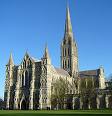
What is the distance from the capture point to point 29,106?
4107 inches

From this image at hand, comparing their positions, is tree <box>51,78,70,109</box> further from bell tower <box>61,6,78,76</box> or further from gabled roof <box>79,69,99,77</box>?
bell tower <box>61,6,78,76</box>

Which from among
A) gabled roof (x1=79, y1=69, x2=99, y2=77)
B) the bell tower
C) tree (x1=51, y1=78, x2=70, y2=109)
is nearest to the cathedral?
tree (x1=51, y1=78, x2=70, y2=109)

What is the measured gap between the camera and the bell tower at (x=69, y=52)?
145 metres

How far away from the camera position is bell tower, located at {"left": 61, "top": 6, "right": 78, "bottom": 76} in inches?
5694

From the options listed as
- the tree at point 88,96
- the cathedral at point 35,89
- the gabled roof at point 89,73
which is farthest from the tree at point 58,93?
the gabled roof at point 89,73

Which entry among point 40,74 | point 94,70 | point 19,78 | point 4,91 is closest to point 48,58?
point 40,74

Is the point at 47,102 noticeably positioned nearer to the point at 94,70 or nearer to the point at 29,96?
the point at 29,96

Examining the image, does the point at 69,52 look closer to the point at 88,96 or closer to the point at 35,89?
the point at 35,89

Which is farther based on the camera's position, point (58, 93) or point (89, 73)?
point (89, 73)

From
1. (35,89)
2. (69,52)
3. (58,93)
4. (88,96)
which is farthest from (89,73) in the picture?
(88,96)

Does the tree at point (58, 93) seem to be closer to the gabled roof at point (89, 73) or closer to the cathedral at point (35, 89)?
the cathedral at point (35, 89)

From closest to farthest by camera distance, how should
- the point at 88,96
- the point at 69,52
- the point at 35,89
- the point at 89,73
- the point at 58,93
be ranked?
the point at 88,96
the point at 58,93
the point at 35,89
the point at 89,73
the point at 69,52

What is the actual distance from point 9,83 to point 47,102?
20.0 m

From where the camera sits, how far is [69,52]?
147 m
